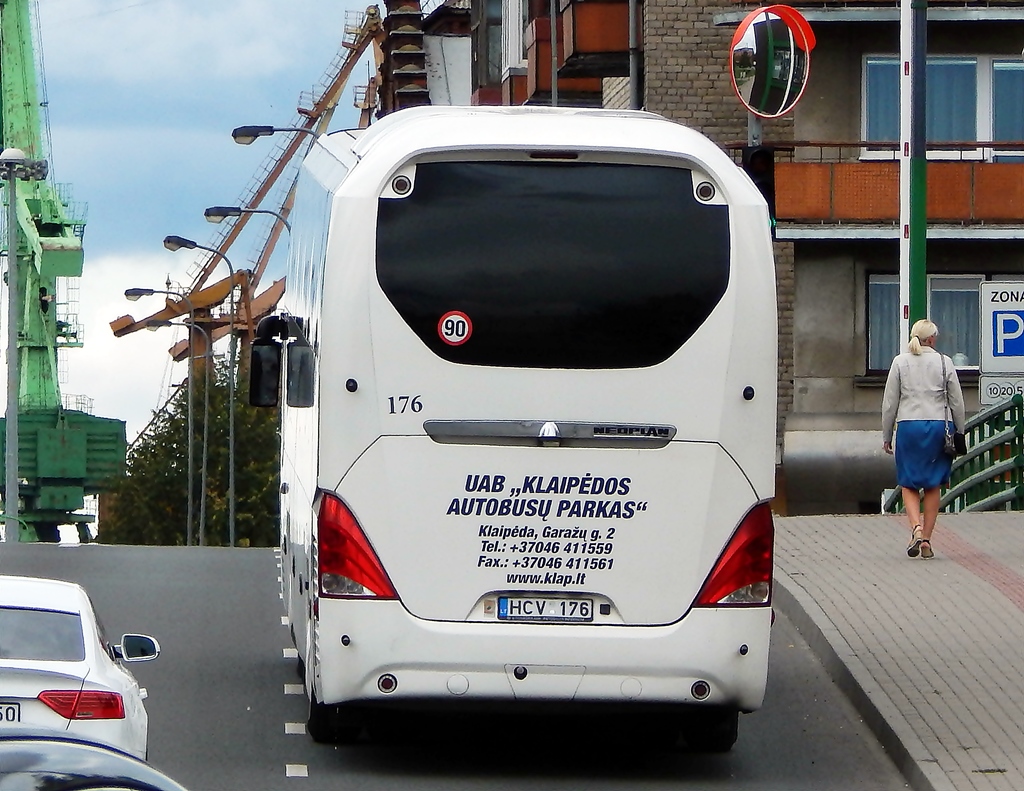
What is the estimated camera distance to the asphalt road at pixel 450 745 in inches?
Answer: 421

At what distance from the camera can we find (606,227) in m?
10.5

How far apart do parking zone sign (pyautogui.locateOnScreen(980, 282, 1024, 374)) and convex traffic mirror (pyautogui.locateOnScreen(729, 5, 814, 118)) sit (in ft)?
28.5

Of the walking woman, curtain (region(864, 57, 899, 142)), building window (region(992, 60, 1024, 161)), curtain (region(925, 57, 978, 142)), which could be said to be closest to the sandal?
the walking woman

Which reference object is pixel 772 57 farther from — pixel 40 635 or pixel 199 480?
pixel 199 480

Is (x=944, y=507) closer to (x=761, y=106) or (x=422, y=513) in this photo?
(x=761, y=106)

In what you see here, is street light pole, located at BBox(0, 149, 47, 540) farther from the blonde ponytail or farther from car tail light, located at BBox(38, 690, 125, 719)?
car tail light, located at BBox(38, 690, 125, 719)

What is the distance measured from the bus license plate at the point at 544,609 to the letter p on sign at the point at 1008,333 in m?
10.2

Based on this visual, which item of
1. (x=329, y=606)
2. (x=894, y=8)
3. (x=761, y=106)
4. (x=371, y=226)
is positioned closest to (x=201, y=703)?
(x=329, y=606)

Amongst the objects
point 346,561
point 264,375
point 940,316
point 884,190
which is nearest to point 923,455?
point 264,375

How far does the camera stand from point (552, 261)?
10.5 m

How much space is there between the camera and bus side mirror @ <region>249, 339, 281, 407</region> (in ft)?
41.6

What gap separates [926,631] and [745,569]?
4.35 m

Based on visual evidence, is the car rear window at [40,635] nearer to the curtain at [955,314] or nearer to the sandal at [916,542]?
the sandal at [916,542]

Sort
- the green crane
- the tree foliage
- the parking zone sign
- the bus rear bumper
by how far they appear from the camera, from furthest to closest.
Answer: the green crane < the tree foliage < the parking zone sign < the bus rear bumper
